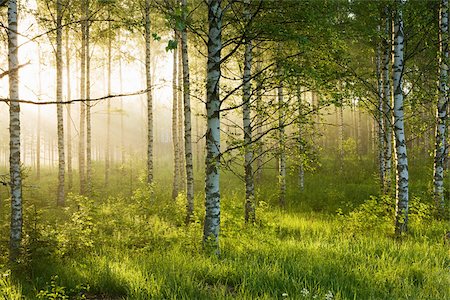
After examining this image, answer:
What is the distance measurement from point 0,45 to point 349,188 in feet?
56.0

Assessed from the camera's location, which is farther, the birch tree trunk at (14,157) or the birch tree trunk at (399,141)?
the birch tree trunk at (399,141)

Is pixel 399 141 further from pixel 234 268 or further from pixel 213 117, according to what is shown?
pixel 234 268

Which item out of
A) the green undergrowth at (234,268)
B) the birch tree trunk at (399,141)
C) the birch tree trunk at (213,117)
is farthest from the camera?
the birch tree trunk at (399,141)

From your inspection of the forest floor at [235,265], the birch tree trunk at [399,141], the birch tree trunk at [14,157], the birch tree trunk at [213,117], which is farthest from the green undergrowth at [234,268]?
the birch tree trunk at [213,117]

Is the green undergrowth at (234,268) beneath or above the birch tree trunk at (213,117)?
beneath

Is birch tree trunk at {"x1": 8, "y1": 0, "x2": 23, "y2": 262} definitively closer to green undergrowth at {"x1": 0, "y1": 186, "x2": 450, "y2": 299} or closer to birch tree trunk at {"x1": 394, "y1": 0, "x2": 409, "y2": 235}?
green undergrowth at {"x1": 0, "y1": 186, "x2": 450, "y2": 299}

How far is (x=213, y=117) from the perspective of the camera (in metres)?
5.50

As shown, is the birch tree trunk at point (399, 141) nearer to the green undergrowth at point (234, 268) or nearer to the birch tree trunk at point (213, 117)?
the green undergrowth at point (234, 268)

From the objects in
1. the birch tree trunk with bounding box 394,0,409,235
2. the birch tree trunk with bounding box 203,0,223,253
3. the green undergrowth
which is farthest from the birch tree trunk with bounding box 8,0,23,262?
the birch tree trunk with bounding box 394,0,409,235

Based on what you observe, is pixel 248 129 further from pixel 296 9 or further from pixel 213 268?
pixel 213 268

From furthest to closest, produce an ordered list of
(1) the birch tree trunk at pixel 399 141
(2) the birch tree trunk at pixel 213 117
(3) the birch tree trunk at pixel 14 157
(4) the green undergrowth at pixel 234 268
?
(1) the birch tree trunk at pixel 399 141 → (3) the birch tree trunk at pixel 14 157 → (2) the birch tree trunk at pixel 213 117 → (4) the green undergrowth at pixel 234 268

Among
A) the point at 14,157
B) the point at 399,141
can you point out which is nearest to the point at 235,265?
the point at 399,141

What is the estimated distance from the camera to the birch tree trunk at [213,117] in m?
5.49

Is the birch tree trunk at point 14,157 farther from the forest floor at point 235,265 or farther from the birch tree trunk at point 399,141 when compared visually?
the birch tree trunk at point 399,141
